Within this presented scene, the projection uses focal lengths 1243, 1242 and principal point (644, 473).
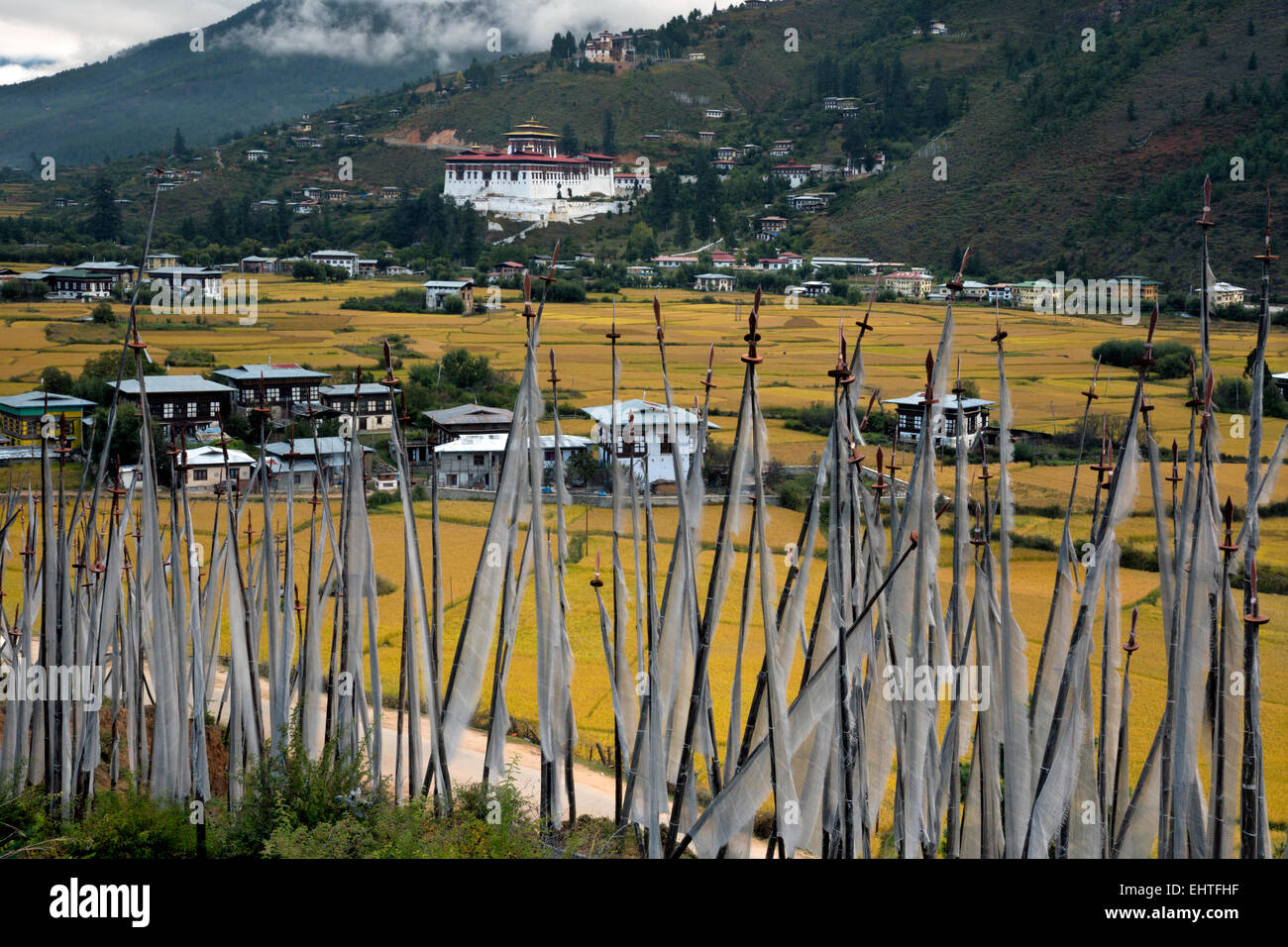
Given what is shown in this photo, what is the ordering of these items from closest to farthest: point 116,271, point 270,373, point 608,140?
point 270,373 → point 116,271 → point 608,140

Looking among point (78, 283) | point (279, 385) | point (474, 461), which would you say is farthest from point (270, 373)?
point (78, 283)

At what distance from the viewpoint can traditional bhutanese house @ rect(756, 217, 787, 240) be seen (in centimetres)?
6682

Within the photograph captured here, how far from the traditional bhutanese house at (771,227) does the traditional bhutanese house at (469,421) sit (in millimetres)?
43394

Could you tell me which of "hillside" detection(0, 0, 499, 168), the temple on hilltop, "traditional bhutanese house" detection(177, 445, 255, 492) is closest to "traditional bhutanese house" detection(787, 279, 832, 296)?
the temple on hilltop

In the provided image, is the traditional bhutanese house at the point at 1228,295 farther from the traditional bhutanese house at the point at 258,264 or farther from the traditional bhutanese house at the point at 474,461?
the traditional bhutanese house at the point at 258,264

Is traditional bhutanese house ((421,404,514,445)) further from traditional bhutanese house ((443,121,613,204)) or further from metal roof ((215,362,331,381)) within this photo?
traditional bhutanese house ((443,121,613,204))

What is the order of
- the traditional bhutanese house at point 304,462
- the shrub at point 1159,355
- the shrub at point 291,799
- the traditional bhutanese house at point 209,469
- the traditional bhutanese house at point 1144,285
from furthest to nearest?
the traditional bhutanese house at point 1144,285 → the shrub at point 1159,355 → the traditional bhutanese house at point 304,462 → the traditional bhutanese house at point 209,469 → the shrub at point 291,799

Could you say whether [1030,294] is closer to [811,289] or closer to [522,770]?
[811,289]

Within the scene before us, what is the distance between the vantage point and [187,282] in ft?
151

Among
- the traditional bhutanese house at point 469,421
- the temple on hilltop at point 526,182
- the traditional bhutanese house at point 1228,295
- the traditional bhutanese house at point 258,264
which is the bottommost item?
the traditional bhutanese house at point 469,421

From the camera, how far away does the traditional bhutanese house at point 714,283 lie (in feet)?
177

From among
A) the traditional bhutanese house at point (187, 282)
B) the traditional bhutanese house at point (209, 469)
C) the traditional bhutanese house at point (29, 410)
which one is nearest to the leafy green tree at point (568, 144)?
the traditional bhutanese house at point (187, 282)

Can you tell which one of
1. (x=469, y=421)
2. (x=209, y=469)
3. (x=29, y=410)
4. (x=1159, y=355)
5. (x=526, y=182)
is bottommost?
(x=209, y=469)

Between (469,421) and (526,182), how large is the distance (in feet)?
176
